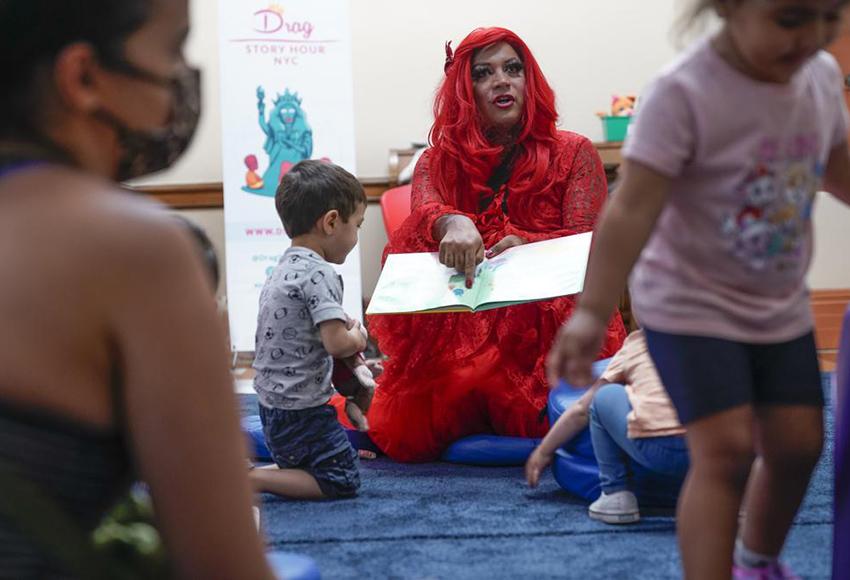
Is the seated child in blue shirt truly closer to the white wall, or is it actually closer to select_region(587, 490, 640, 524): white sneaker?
select_region(587, 490, 640, 524): white sneaker

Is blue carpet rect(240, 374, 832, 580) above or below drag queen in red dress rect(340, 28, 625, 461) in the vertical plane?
below

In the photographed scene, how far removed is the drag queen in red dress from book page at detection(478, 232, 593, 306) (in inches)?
2.8

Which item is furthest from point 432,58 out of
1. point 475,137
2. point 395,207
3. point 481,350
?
point 481,350

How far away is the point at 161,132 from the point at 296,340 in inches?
50.2

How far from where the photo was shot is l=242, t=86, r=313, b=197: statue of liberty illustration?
3.94 m

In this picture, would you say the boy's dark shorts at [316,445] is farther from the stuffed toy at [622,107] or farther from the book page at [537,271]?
the stuffed toy at [622,107]

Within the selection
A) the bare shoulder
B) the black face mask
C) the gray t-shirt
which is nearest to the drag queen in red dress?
the gray t-shirt

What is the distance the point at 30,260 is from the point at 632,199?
62 centimetres

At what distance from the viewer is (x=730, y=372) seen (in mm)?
1044

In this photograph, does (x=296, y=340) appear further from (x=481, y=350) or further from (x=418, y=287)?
(x=481, y=350)

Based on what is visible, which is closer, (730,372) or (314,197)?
(730,372)

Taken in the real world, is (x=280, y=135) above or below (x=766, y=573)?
above

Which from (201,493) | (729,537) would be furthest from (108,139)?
(729,537)

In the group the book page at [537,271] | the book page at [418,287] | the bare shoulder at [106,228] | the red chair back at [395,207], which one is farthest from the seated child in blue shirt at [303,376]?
the red chair back at [395,207]
